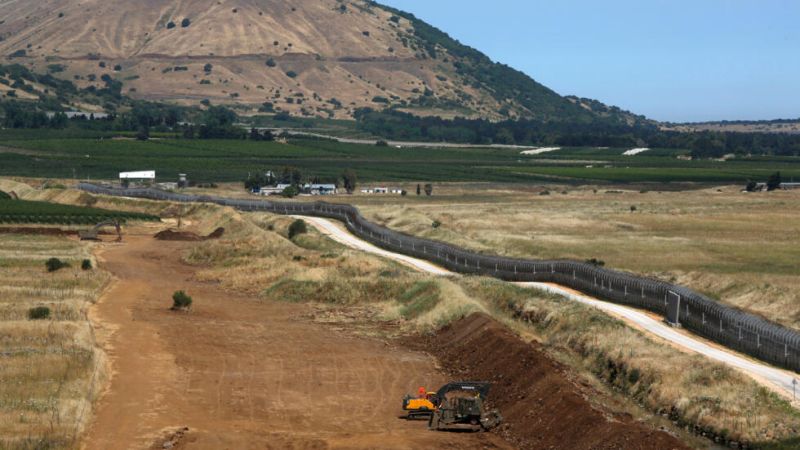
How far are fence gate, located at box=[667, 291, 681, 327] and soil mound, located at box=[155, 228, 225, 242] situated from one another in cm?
5690

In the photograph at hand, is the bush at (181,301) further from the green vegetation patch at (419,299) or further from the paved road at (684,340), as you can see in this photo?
the paved road at (684,340)

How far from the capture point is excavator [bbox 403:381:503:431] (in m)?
38.9

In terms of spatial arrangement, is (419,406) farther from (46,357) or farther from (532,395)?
(46,357)

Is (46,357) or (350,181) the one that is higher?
(46,357)

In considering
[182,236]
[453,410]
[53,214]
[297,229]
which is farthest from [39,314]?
[53,214]

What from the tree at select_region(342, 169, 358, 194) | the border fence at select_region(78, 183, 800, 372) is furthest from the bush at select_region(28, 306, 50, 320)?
the tree at select_region(342, 169, 358, 194)

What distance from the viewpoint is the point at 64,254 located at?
284ft

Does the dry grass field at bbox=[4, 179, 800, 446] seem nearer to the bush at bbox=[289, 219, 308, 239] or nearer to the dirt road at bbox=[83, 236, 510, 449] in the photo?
the bush at bbox=[289, 219, 308, 239]

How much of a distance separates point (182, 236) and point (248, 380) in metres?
61.4

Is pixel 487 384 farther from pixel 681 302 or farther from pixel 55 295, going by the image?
pixel 55 295

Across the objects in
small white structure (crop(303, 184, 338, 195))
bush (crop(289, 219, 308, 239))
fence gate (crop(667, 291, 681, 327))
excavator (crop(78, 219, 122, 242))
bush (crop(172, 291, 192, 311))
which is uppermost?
fence gate (crop(667, 291, 681, 327))

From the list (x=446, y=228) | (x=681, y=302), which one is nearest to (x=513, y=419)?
(x=681, y=302)

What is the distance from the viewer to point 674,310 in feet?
172

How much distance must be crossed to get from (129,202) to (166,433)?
103378 millimetres
